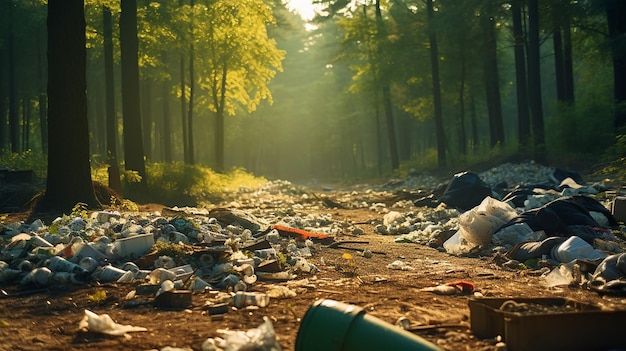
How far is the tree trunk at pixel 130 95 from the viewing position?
17328 mm

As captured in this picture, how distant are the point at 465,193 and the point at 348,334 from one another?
11704mm

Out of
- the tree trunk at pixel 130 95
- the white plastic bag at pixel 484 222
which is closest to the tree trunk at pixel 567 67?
the tree trunk at pixel 130 95

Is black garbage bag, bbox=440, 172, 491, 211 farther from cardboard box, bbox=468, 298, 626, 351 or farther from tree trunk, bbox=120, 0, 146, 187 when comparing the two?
cardboard box, bbox=468, 298, 626, 351

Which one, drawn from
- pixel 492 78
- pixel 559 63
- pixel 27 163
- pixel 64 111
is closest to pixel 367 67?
pixel 492 78

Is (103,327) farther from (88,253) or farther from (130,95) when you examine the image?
(130,95)

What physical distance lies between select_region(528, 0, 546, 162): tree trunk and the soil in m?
15.5

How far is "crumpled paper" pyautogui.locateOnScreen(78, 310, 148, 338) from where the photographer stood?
468cm

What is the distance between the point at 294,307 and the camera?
553cm

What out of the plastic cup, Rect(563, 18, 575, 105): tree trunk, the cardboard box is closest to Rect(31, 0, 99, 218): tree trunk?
the plastic cup

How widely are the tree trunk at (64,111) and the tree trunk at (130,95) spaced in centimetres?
617

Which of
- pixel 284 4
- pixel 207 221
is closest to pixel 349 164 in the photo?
pixel 284 4

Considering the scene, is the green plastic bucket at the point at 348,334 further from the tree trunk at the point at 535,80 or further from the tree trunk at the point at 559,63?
the tree trunk at the point at 559,63

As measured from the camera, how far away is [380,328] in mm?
3564

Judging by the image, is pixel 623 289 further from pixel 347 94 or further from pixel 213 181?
pixel 347 94
